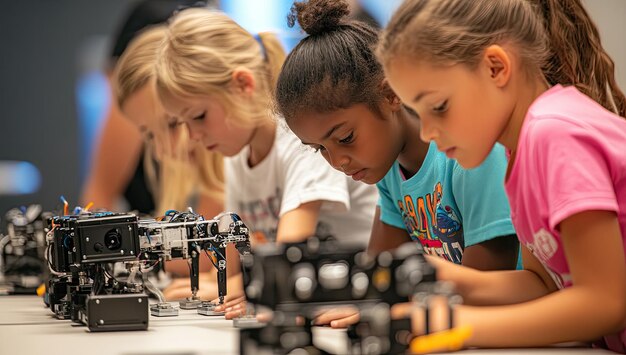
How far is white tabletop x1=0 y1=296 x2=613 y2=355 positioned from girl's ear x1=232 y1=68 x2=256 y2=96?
3.01 feet

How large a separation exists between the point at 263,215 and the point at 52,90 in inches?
113

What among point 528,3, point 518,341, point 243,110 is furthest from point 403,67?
point 243,110

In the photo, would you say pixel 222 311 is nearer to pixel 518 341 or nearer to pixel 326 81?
pixel 326 81

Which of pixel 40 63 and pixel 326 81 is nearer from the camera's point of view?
pixel 326 81

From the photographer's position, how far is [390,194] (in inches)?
87.2

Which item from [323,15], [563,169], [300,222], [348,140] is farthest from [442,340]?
[300,222]

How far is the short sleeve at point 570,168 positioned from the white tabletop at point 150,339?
210mm

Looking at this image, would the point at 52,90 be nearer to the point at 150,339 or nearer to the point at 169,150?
the point at 169,150

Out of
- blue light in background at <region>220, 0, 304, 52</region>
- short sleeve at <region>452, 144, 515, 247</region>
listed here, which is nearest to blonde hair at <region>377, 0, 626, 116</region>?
short sleeve at <region>452, 144, 515, 247</region>

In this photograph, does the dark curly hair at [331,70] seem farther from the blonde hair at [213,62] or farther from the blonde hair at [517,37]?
the blonde hair at [213,62]

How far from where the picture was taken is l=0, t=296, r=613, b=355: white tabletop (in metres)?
1.33

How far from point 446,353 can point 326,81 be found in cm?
86

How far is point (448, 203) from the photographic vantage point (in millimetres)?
1892

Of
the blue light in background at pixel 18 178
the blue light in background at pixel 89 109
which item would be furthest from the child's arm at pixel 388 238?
the blue light in background at pixel 18 178
